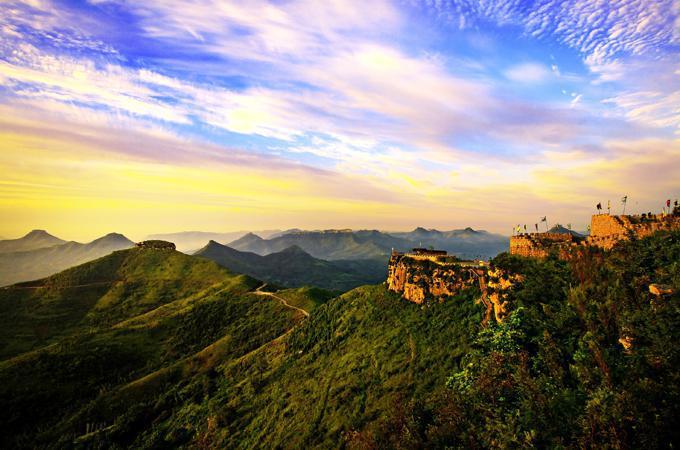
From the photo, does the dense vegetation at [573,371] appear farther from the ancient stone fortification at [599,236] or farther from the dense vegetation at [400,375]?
the ancient stone fortification at [599,236]

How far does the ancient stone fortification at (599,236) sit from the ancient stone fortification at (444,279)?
25.6 feet

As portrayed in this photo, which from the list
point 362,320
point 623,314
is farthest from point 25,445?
point 623,314

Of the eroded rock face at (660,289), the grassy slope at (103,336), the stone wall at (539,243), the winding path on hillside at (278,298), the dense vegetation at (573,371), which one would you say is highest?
the stone wall at (539,243)

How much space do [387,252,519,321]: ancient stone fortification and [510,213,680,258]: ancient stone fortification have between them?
25.6 feet

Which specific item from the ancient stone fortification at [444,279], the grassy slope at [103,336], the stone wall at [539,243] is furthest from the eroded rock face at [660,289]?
the grassy slope at [103,336]

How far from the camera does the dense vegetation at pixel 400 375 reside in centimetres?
3070

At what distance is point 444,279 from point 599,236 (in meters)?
24.7

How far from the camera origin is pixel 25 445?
7738 cm

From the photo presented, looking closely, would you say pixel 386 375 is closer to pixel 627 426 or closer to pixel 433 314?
pixel 433 314

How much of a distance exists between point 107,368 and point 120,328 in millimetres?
30481

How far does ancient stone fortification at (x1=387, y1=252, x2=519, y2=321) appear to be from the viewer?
50406 mm

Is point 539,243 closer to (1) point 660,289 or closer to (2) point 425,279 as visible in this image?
(2) point 425,279

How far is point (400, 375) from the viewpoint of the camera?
52250 mm

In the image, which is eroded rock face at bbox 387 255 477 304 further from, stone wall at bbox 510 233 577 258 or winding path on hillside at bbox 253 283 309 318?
winding path on hillside at bbox 253 283 309 318
